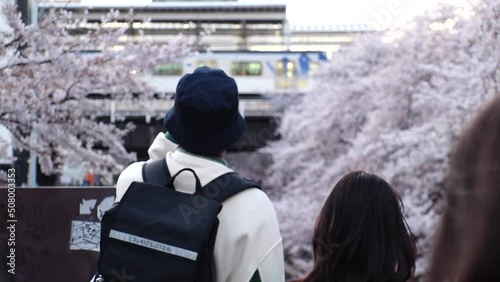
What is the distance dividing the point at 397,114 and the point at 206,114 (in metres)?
14.2

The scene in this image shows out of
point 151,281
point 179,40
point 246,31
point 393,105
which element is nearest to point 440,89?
point 393,105

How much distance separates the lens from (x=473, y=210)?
0.99 meters

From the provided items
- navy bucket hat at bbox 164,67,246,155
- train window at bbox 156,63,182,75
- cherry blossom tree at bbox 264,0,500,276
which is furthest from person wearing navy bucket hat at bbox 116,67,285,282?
train window at bbox 156,63,182,75

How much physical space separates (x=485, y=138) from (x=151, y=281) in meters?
1.18

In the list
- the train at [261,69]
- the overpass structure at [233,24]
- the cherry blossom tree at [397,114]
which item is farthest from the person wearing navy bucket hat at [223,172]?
the overpass structure at [233,24]

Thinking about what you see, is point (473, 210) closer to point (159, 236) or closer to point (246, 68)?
point (159, 236)

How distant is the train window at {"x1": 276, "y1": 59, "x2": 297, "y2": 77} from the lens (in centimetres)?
3030

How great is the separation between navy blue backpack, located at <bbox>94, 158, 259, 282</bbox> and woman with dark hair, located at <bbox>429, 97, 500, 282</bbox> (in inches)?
39.3

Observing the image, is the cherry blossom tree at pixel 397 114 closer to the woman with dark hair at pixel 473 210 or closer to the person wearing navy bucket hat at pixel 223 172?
the person wearing navy bucket hat at pixel 223 172

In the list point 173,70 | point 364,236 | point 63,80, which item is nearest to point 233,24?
point 173,70

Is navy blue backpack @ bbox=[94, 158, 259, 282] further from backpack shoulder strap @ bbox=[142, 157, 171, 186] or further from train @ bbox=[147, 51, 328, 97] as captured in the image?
train @ bbox=[147, 51, 328, 97]

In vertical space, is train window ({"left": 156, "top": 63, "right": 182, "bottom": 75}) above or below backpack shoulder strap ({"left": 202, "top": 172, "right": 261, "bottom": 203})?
below

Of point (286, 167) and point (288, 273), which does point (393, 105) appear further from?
point (286, 167)

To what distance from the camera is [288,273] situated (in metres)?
17.8
